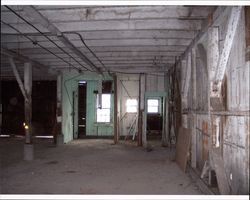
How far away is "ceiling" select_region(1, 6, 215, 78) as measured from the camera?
210 inches

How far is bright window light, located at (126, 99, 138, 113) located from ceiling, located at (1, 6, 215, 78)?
148 inches

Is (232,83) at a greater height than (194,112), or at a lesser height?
greater

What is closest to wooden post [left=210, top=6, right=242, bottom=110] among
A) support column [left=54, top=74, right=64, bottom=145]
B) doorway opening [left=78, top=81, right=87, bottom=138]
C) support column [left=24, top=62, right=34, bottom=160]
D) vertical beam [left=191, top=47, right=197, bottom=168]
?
vertical beam [left=191, top=47, right=197, bottom=168]

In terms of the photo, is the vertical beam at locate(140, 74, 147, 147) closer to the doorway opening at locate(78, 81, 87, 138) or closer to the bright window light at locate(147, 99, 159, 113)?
the bright window light at locate(147, 99, 159, 113)

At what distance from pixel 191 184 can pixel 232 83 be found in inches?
93.3

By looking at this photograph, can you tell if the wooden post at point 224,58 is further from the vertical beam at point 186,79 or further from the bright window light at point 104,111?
the bright window light at point 104,111

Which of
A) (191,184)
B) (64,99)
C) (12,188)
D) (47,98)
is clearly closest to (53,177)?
(12,188)

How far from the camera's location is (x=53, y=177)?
6.57 meters

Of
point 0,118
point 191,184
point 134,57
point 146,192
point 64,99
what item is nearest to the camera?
point 146,192

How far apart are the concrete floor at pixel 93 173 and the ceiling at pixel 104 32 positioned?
3060mm

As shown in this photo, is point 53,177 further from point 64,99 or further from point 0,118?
point 0,118

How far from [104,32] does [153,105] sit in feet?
27.9

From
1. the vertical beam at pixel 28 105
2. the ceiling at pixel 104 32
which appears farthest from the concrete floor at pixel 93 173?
the ceiling at pixel 104 32

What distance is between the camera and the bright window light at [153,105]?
14.7m
